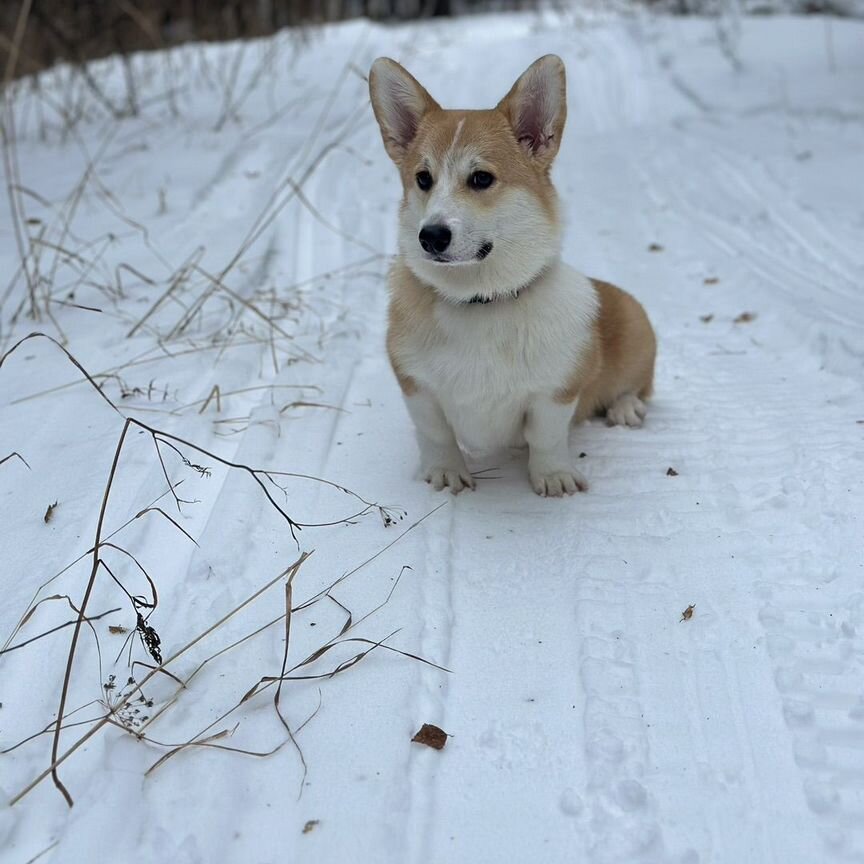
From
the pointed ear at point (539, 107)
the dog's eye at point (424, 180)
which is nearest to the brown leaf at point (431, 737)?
the dog's eye at point (424, 180)

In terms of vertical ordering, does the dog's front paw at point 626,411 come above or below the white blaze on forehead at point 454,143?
below

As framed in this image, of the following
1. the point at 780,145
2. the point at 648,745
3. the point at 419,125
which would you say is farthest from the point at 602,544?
the point at 780,145

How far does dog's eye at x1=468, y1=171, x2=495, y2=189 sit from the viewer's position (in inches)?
99.7

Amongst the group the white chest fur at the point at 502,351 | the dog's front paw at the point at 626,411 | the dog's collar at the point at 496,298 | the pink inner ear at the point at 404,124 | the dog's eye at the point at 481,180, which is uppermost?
the pink inner ear at the point at 404,124

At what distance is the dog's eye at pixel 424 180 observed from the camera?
260 cm

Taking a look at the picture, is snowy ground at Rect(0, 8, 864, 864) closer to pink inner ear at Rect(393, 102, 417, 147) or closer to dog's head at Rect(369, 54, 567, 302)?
dog's head at Rect(369, 54, 567, 302)

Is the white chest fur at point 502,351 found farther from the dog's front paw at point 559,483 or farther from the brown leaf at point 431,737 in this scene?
the brown leaf at point 431,737

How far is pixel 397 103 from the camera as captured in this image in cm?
277

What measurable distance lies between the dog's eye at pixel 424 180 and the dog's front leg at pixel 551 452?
2.29ft

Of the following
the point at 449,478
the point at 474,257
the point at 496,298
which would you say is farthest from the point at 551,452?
the point at 474,257

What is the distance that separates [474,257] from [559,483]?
0.75m

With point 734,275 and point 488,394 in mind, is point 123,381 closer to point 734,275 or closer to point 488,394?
point 488,394

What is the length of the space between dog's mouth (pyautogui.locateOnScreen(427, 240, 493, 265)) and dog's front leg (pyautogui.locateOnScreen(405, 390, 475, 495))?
0.46 m

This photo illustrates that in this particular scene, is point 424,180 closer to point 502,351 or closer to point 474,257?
point 474,257
